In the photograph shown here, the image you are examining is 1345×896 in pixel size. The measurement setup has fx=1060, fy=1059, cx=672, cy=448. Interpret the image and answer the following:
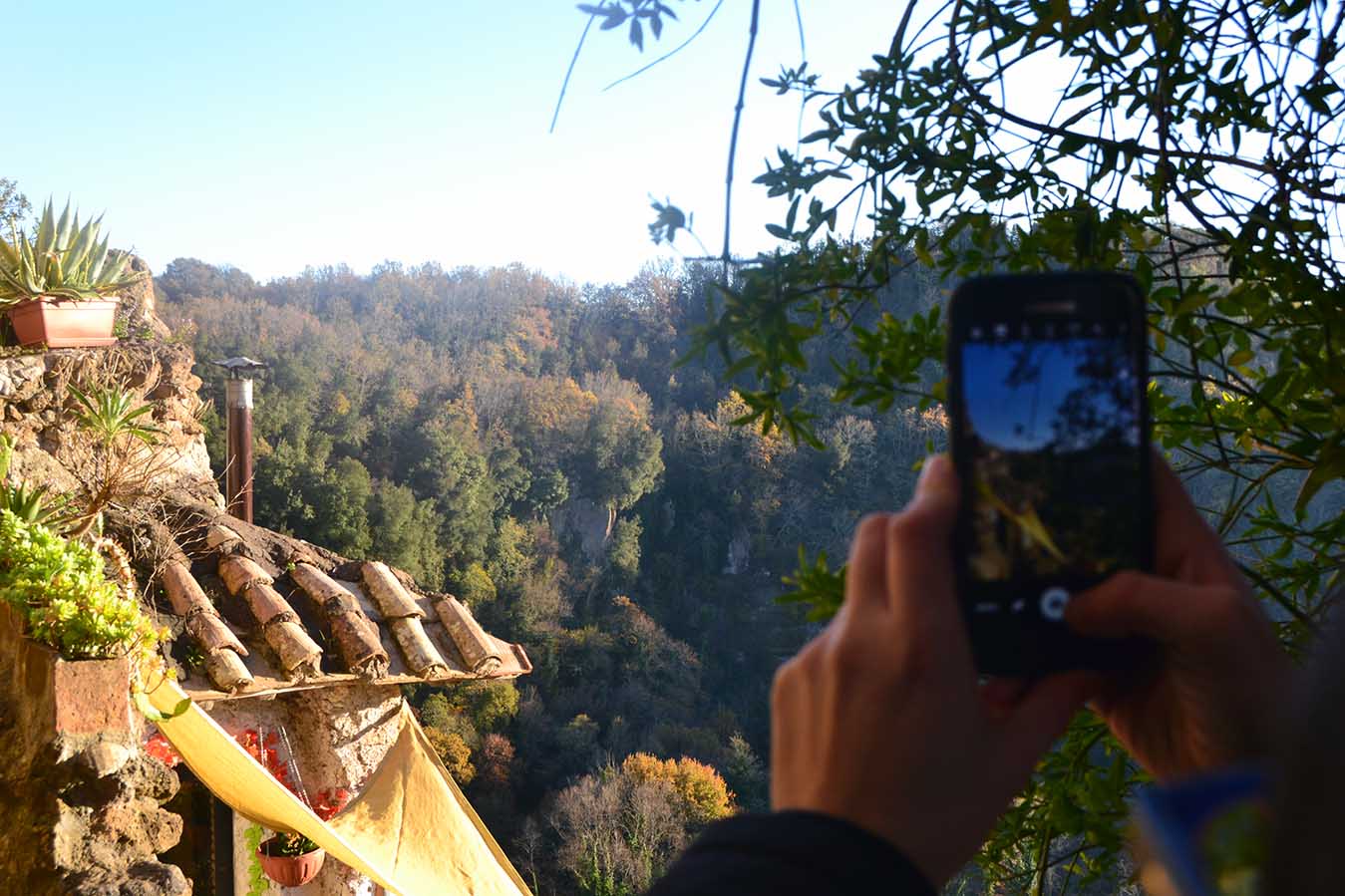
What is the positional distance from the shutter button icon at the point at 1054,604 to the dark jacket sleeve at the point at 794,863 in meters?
0.12

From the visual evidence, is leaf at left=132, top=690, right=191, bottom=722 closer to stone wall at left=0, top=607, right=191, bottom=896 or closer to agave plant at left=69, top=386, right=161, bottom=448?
stone wall at left=0, top=607, right=191, bottom=896

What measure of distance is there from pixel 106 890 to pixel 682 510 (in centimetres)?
1741

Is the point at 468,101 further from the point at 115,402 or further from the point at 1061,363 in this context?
the point at 1061,363

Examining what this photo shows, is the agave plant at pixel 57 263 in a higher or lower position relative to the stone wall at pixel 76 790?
higher

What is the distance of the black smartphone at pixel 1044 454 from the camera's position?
42 cm

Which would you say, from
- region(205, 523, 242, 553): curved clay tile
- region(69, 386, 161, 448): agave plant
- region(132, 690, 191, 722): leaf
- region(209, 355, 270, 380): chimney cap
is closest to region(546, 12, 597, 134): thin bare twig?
region(132, 690, 191, 722): leaf

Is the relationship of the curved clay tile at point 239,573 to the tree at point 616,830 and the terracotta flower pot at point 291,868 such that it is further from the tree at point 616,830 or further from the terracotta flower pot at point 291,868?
the tree at point 616,830

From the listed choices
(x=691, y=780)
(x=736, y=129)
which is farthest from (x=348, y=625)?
(x=691, y=780)

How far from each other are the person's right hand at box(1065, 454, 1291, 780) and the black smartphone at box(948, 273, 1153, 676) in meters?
0.01

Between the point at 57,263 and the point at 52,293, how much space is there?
129 mm

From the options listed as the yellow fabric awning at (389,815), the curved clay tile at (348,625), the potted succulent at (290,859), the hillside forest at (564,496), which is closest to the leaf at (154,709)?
the yellow fabric awning at (389,815)

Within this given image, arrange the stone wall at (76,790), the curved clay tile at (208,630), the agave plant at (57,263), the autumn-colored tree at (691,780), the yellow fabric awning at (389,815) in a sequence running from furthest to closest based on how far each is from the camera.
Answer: the autumn-colored tree at (691,780)
the agave plant at (57,263)
the curved clay tile at (208,630)
the yellow fabric awning at (389,815)
the stone wall at (76,790)

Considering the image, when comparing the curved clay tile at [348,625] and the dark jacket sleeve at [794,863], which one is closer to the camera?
the dark jacket sleeve at [794,863]

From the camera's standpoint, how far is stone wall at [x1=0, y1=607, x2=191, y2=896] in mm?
2555
